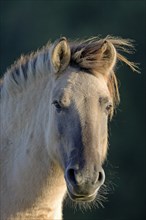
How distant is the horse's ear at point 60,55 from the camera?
12.4 ft

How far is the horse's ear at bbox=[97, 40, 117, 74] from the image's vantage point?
3840 mm

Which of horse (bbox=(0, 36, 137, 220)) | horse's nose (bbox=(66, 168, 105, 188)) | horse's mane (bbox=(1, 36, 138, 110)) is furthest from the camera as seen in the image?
horse's mane (bbox=(1, 36, 138, 110))

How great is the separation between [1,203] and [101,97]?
0.89 metres

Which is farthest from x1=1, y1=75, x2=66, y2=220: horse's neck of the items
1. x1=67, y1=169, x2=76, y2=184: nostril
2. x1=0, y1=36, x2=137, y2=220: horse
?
x1=67, y1=169, x2=76, y2=184: nostril

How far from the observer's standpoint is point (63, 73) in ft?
12.4

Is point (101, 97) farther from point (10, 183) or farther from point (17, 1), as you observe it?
point (17, 1)

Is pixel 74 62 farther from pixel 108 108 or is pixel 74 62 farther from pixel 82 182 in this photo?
pixel 82 182

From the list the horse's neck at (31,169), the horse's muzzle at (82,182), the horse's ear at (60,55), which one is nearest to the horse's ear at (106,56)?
the horse's ear at (60,55)

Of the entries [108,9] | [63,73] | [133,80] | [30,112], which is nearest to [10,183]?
[30,112]

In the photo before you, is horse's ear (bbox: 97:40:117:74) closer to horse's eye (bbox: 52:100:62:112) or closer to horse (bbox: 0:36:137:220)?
horse (bbox: 0:36:137:220)

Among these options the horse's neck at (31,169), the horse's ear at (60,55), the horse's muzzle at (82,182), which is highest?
the horse's ear at (60,55)

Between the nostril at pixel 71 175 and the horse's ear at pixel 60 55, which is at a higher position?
the horse's ear at pixel 60 55

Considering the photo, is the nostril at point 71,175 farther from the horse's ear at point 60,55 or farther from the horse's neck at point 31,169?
the horse's ear at point 60,55

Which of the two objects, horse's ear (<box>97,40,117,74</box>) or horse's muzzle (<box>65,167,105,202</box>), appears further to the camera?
horse's ear (<box>97,40,117,74</box>)
